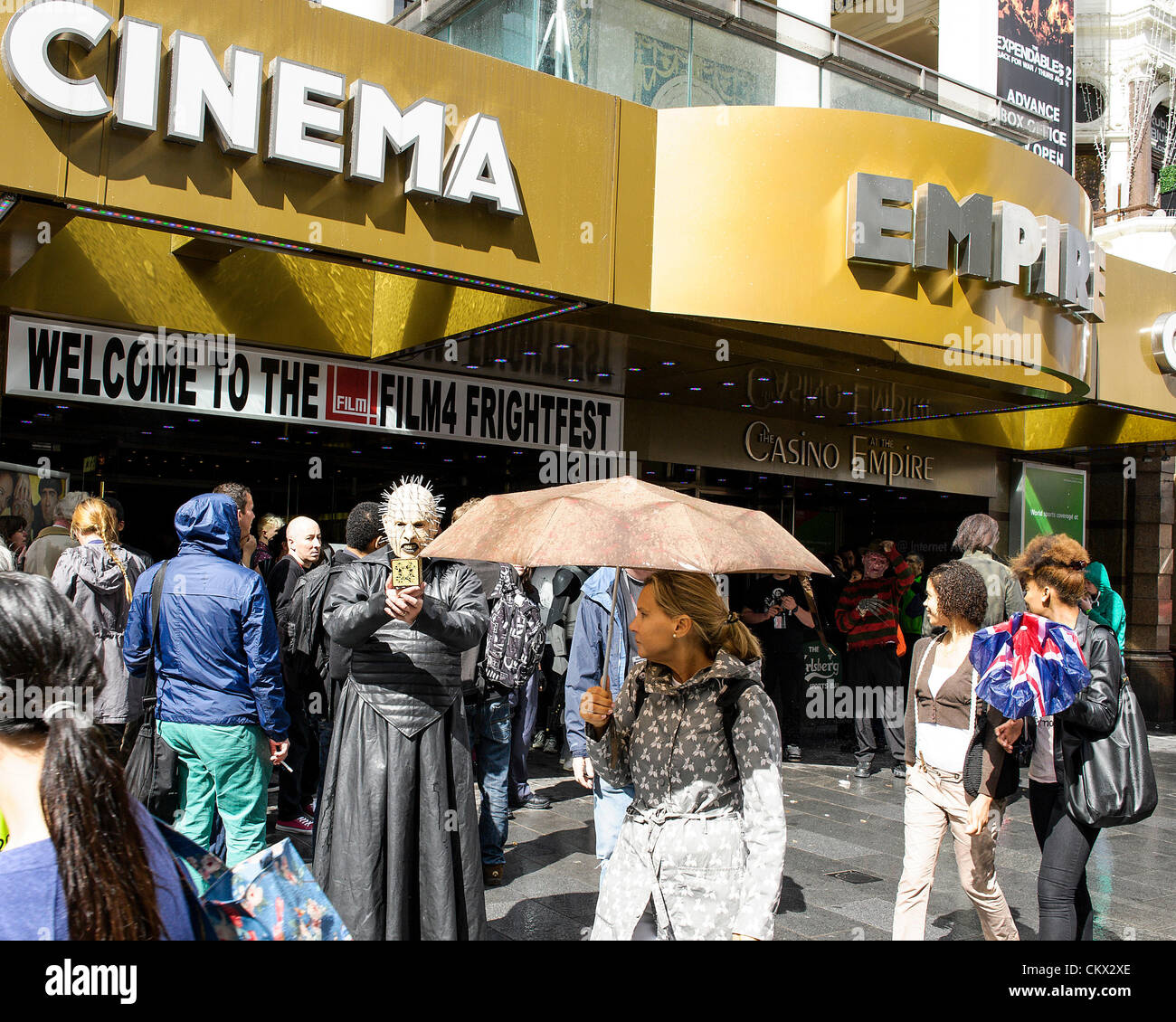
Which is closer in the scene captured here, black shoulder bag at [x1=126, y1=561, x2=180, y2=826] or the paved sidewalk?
black shoulder bag at [x1=126, y1=561, x2=180, y2=826]

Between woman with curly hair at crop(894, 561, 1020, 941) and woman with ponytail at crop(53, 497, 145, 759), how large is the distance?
3999mm

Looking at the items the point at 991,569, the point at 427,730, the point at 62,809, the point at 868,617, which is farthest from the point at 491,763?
the point at 868,617

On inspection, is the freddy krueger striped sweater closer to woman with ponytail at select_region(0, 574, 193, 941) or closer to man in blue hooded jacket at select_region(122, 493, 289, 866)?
man in blue hooded jacket at select_region(122, 493, 289, 866)

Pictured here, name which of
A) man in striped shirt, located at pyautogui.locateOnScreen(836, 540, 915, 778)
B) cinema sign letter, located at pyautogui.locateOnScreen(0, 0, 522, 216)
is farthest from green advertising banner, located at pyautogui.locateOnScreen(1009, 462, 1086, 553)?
cinema sign letter, located at pyautogui.locateOnScreen(0, 0, 522, 216)

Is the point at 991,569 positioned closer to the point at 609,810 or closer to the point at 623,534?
the point at 609,810

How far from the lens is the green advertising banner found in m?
14.1

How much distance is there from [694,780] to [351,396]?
661cm

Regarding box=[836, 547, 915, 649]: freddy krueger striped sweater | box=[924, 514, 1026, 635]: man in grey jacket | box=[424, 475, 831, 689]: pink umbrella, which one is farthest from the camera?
box=[836, 547, 915, 649]: freddy krueger striped sweater

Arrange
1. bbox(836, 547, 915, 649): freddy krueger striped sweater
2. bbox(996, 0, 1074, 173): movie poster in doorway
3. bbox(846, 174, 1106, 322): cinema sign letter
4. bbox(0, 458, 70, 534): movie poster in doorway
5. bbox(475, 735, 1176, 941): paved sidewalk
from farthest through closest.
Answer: bbox(996, 0, 1074, 173): movie poster in doorway
bbox(836, 547, 915, 649): freddy krueger striped sweater
bbox(0, 458, 70, 534): movie poster in doorway
bbox(846, 174, 1106, 322): cinema sign letter
bbox(475, 735, 1176, 941): paved sidewalk

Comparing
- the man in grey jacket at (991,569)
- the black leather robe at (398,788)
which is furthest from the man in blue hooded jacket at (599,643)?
the man in grey jacket at (991,569)

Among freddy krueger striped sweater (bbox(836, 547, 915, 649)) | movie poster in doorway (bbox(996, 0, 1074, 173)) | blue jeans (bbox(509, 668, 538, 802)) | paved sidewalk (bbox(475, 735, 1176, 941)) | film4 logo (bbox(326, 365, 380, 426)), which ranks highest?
movie poster in doorway (bbox(996, 0, 1074, 173))

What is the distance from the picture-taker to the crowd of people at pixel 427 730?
1525 mm

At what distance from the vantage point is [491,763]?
595 cm

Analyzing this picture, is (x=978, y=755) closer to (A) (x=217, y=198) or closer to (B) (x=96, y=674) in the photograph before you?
(B) (x=96, y=674)
